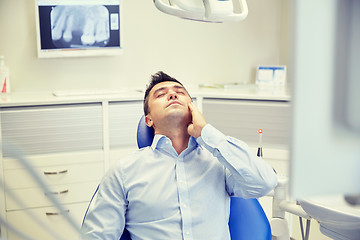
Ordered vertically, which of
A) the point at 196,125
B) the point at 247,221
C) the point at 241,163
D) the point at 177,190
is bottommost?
the point at 247,221

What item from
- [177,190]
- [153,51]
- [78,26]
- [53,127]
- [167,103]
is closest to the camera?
[177,190]

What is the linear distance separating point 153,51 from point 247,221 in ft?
6.22

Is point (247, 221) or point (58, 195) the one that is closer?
point (247, 221)

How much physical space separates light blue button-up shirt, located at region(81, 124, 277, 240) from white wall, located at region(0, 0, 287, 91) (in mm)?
1629

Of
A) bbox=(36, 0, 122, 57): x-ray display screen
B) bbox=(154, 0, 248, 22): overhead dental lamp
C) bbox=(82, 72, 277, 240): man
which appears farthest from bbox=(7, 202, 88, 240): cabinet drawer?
bbox=(154, 0, 248, 22): overhead dental lamp

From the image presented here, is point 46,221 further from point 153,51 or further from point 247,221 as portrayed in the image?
point 247,221

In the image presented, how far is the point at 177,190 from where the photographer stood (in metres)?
1.84

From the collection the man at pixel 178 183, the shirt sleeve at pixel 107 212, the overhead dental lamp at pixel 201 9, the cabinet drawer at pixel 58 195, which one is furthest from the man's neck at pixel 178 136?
the cabinet drawer at pixel 58 195

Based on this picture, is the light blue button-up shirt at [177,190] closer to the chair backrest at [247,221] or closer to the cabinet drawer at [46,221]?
the chair backrest at [247,221]

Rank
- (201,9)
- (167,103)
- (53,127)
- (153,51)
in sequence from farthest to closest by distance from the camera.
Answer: (153,51) → (53,127) → (167,103) → (201,9)

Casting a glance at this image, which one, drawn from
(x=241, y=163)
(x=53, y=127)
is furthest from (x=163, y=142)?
(x=53, y=127)

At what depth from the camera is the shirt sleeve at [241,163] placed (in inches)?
68.0

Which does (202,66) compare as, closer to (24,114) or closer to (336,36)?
(24,114)

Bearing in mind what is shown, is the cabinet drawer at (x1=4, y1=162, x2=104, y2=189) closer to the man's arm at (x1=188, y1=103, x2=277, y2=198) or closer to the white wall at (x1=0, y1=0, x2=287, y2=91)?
the white wall at (x1=0, y1=0, x2=287, y2=91)
